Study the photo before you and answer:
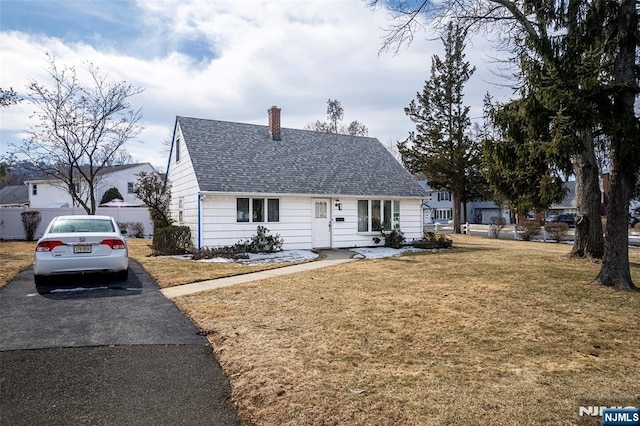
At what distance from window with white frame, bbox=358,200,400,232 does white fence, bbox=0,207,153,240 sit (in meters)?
17.0

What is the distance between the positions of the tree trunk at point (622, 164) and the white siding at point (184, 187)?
12.8 metres

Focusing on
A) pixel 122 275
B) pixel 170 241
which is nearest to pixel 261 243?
pixel 170 241

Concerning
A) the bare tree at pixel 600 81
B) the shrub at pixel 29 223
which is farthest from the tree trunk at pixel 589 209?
the shrub at pixel 29 223

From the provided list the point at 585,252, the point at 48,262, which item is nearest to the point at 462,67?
the point at 585,252

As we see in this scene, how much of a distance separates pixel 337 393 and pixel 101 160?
88.2 ft

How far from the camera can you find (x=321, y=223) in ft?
59.0

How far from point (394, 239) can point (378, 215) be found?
141 centimetres

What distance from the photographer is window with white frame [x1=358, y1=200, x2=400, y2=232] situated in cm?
1880

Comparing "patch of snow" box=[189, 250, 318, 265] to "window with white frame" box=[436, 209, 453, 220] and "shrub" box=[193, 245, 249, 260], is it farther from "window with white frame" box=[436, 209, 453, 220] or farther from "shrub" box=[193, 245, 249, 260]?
"window with white frame" box=[436, 209, 453, 220]

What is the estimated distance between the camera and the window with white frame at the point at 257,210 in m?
16.2

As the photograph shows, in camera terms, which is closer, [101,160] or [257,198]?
[257,198]

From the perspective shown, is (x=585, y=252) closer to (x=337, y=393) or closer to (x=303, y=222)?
(x=303, y=222)

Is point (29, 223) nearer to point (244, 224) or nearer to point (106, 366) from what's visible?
point (244, 224)

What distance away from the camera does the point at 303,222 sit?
57.4 ft
